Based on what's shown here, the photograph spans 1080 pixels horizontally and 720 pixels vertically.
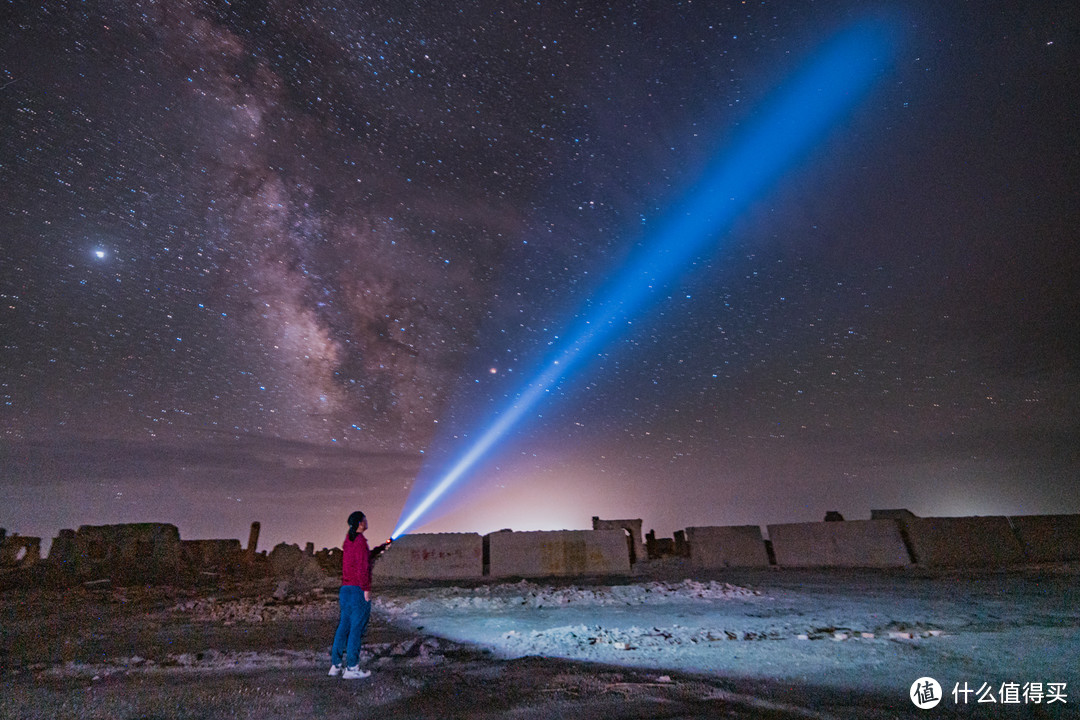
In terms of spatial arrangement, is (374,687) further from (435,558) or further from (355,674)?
(435,558)

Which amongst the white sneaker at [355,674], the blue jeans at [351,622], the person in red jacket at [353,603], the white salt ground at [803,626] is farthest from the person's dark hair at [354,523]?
the white salt ground at [803,626]

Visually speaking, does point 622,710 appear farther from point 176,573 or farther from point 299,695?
point 176,573

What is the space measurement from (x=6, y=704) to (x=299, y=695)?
8.58 ft

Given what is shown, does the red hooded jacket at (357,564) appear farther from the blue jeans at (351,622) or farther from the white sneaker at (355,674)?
the white sneaker at (355,674)

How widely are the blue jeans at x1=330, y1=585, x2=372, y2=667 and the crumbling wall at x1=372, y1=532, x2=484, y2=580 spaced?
13.3 meters

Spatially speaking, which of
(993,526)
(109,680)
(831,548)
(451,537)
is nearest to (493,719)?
(109,680)

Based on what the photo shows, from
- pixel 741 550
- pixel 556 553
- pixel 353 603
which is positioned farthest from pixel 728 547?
pixel 353 603

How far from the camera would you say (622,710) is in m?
3.77

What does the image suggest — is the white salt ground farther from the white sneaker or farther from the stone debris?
the white sneaker

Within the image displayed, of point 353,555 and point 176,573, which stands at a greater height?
point 353,555

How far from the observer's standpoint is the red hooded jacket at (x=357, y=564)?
5449 mm

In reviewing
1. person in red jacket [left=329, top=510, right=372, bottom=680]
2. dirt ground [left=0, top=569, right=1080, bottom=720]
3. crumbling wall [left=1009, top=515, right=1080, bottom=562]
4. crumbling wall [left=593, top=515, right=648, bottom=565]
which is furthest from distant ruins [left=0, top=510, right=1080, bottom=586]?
person in red jacket [left=329, top=510, right=372, bottom=680]

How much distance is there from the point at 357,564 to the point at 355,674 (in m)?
1.10

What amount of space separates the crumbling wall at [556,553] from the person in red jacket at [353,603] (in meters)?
13.2
